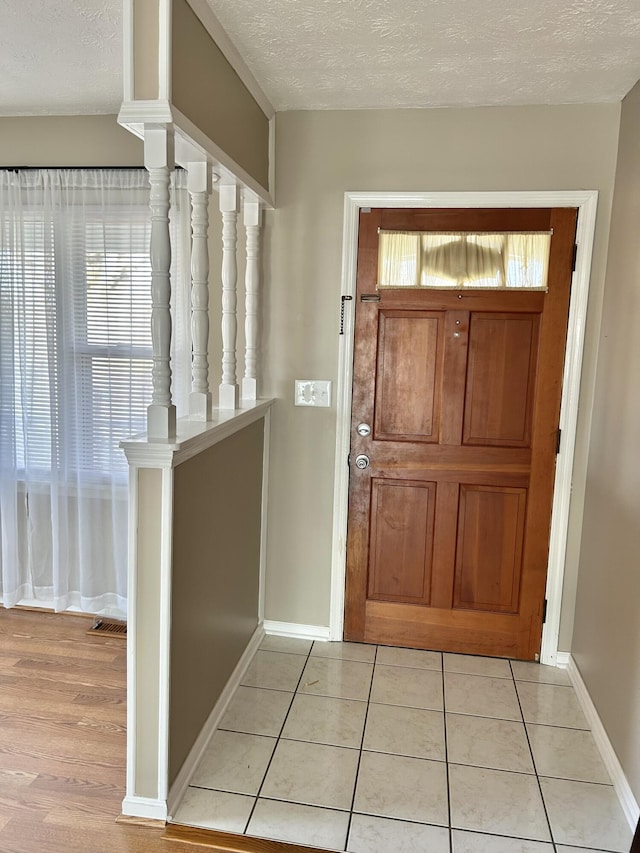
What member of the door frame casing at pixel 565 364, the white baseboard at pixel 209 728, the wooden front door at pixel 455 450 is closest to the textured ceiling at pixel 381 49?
the door frame casing at pixel 565 364

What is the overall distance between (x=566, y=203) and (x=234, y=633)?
7.41 feet

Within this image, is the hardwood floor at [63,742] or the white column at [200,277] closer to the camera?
the hardwood floor at [63,742]

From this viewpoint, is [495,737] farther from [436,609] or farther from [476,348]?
[476,348]

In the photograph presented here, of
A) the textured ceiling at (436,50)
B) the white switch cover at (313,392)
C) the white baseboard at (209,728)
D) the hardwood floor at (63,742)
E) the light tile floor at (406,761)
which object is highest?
the textured ceiling at (436,50)

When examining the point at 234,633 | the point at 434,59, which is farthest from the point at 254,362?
the point at 434,59

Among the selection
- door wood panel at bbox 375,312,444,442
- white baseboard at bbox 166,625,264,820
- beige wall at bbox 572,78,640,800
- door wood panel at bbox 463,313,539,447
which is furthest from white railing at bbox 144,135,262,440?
beige wall at bbox 572,78,640,800

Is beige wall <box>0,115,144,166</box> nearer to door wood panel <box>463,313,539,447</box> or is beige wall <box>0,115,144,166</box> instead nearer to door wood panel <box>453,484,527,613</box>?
door wood panel <box>463,313,539,447</box>

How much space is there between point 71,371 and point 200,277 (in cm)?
131

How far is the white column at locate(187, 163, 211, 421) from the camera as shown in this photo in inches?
81.0

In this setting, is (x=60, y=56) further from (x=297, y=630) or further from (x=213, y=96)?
(x=297, y=630)

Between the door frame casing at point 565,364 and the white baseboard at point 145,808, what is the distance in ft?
4.12

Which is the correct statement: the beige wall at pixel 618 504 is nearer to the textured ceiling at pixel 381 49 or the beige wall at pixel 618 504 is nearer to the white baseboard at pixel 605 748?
the white baseboard at pixel 605 748

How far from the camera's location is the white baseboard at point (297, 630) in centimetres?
303

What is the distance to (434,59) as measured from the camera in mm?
2211
